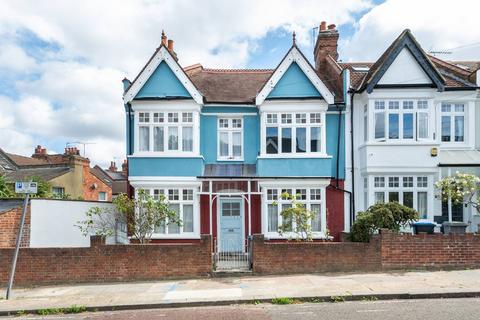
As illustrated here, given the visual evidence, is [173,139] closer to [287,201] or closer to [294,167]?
[294,167]

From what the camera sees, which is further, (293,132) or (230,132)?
(230,132)

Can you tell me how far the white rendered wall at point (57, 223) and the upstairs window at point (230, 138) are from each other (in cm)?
543

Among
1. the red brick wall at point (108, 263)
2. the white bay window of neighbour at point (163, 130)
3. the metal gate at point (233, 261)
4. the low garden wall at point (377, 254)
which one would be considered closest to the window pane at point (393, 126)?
the low garden wall at point (377, 254)

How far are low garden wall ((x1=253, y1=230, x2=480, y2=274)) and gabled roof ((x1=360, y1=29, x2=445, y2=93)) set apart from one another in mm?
6241

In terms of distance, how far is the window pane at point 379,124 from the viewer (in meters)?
15.1

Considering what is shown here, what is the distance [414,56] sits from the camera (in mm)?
14898

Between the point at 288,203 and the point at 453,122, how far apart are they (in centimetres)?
782

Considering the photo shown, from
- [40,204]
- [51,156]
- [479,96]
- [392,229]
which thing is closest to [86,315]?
[40,204]

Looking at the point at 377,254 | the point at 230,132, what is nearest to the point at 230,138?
the point at 230,132

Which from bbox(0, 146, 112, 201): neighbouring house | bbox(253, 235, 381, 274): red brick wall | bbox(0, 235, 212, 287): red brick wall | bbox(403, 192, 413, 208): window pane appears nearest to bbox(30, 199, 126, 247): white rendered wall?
bbox(0, 235, 212, 287): red brick wall

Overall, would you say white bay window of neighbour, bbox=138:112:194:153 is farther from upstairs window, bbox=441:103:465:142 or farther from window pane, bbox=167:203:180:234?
upstairs window, bbox=441:103:465:142

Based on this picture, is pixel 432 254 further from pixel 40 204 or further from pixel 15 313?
pixel 40 204

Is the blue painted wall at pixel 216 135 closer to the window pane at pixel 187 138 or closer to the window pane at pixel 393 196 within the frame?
the window pane at pixel 187 138

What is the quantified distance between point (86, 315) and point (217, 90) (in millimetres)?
10962
